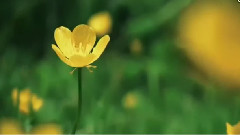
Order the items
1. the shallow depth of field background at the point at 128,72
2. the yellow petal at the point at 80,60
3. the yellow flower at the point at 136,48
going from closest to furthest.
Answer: the yellow petal at the point at 80,60 < the shallow depth of field background at the point at 128,72 < the yellow flower at the point at 136,48

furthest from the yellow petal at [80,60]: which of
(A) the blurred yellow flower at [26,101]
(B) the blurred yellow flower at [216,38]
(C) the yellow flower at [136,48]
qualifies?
(C) the yellow flower at [136,48]

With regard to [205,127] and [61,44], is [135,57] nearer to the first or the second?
[205,127]

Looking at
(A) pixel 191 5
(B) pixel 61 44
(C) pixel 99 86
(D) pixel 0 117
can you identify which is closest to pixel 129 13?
(A) pixel 191 5

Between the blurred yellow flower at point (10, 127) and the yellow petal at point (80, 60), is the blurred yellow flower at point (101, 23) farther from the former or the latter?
the yellow petal at point (80, 60)

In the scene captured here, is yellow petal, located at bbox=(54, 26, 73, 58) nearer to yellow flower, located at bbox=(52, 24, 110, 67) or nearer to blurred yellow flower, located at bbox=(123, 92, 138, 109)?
yellow flower, located at bbox=(52, 24, 110, 67)

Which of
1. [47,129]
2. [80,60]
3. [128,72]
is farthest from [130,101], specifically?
[80,60]

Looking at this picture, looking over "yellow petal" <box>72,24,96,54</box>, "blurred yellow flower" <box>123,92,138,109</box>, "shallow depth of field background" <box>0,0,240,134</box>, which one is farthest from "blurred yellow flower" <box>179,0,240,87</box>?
"yellow petal" <box>72,24,96,54</box>

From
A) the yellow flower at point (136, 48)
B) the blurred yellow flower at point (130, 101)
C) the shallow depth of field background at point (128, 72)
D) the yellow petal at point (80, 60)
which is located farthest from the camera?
the yellow flower at point (136, 48)

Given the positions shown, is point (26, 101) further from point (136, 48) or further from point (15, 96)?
point (136, 48)
